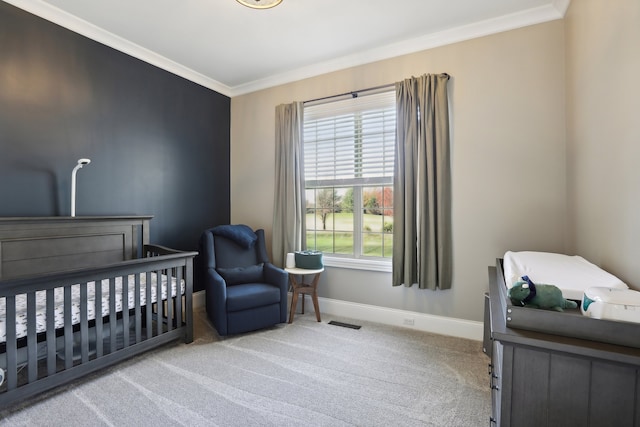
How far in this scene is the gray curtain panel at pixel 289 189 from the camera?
345 cm

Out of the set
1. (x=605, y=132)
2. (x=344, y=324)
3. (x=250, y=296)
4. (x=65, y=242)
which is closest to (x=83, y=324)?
(x=65, y=242)

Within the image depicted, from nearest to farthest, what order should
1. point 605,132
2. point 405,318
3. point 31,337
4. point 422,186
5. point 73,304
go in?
point 605,132
point 31,337
point 73,304
point 422,186
point 405,318

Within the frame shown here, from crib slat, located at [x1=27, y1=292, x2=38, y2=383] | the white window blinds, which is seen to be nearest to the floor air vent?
the white window blinds

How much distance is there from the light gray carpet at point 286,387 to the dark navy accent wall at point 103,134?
1423 mm

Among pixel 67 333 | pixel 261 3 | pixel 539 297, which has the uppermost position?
pixel 261 3

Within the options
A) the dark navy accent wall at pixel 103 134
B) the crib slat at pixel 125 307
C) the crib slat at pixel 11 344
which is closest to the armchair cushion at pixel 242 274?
the dark navy accent wall at pixel 103 134

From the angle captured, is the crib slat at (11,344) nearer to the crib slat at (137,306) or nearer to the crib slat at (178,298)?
the crib slat at (137,306)

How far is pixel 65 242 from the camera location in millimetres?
2412

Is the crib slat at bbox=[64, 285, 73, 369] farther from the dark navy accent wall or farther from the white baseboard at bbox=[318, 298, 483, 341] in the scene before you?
the white baseboard at bbox=[318, 298, 483, 341]

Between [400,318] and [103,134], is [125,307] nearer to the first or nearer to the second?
[103,134]

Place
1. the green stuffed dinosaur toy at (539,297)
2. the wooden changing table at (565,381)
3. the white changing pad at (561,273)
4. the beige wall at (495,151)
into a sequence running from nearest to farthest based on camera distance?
the wooden changing table at (565,381) < the green stuffed dinosaur toy at (539,297) < the white changing pad at (561,273) < the beige wall at (495,151)

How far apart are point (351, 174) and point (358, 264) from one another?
3.16 feet

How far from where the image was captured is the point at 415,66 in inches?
114

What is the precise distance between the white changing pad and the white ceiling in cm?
196
